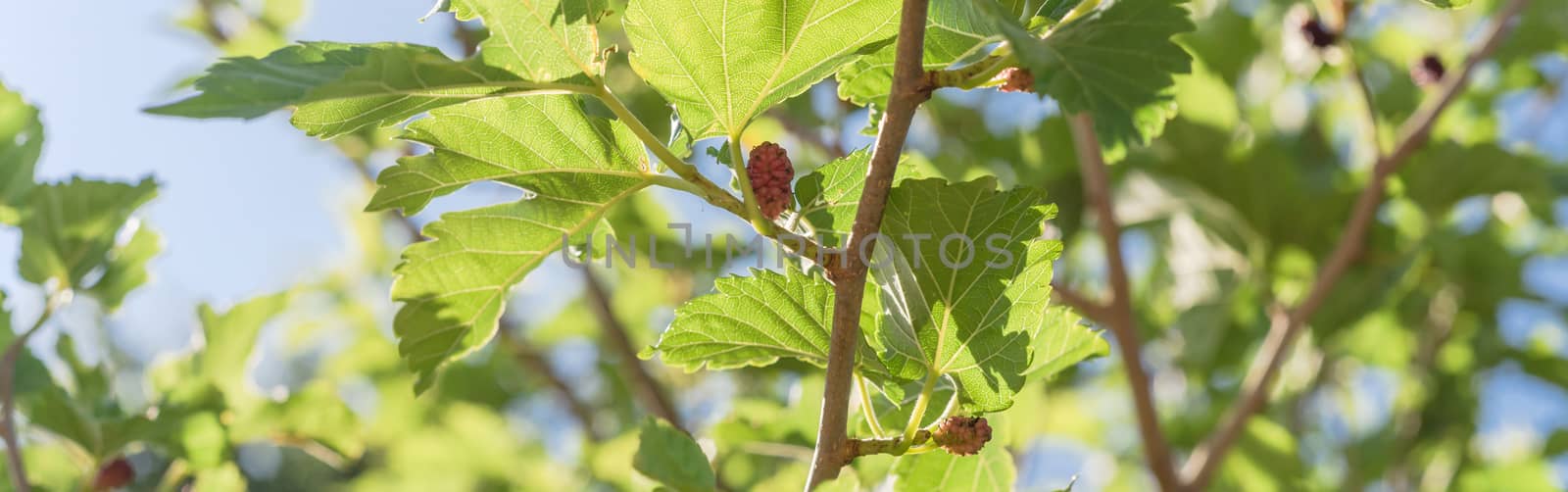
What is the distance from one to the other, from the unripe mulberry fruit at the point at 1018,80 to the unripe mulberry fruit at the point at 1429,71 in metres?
1.09

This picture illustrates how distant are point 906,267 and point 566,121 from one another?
0.18 metres

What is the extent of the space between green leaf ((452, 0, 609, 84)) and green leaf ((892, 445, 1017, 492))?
1.02 feet

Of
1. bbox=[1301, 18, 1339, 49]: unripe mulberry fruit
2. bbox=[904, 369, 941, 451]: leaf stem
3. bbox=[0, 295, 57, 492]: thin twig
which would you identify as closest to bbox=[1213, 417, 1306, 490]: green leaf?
bbox=[1301, 18, 1339, 49]: unripe mulberry fruit

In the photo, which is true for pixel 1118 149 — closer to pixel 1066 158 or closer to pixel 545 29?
pixel 545 29

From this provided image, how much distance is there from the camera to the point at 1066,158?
1396 millimetres

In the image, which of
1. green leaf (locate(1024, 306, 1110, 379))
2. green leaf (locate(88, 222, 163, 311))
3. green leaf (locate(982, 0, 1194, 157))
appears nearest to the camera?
green leaf (locate(982, 0, 1194, 157))

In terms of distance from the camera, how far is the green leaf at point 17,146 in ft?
3.05

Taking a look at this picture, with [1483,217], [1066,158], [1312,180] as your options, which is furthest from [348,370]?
[1483,217]

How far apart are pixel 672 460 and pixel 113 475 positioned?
0.75 metres

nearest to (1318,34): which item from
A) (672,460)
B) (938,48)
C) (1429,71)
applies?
(1429,71)

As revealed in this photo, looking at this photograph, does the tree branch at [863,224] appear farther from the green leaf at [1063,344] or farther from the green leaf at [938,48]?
the green leaf at [1063,344]

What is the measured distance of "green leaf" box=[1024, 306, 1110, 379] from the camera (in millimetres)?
690

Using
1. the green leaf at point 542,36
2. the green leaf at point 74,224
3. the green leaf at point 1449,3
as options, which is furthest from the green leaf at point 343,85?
the green leaf at point 74,224

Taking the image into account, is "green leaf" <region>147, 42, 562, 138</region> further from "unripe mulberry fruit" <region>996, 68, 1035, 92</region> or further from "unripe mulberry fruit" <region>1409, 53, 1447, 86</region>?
"unripe mulberry fruit" <region>1409, 53, 1447, 86</region>
